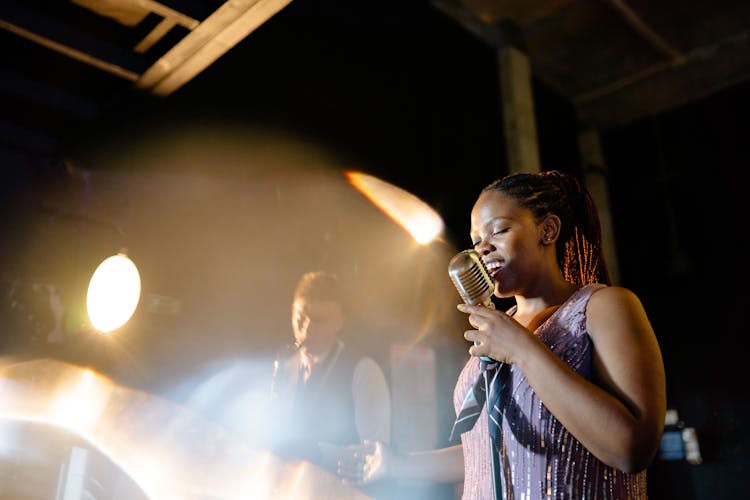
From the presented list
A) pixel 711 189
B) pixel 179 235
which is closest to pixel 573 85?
pixel 711 189

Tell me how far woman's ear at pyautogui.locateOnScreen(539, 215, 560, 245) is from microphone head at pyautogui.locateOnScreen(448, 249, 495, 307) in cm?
26

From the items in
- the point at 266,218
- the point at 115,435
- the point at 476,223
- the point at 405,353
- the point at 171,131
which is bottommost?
the point at 115,435

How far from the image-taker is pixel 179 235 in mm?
3566

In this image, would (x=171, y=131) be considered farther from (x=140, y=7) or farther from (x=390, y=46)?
(x=390, y=46)

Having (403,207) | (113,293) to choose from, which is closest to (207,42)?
(113,293)

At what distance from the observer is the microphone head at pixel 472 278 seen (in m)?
1.31

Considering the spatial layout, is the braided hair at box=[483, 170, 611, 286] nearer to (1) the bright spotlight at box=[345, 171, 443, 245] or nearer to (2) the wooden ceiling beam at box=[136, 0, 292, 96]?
(2) the wooden ceiling beam at box=[136, 0, 292, 96]

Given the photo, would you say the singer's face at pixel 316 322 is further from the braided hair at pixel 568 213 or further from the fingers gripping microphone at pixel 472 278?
the fingers gripping microphone at pixel 472 278

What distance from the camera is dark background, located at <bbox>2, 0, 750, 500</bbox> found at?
396cm

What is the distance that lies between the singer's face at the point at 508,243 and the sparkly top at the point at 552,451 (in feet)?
0.42

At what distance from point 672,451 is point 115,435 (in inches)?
204

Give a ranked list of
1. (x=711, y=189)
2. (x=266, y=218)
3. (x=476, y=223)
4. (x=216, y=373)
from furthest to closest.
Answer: (x=711, y=189) < (x=266, y=218) < (x=216, y=373) < (x=476, y=223)

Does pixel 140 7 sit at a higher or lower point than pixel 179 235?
higher

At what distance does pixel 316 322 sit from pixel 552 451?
8.74ft
